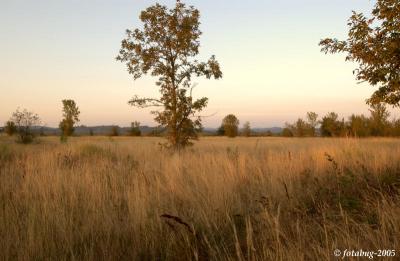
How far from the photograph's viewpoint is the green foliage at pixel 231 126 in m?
75.5

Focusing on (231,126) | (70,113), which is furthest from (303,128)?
(70,113)

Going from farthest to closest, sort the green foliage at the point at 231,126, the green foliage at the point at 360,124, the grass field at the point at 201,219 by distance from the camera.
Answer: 1. the green foliage at the point at 231,126
2. the green foliage at the point at 360,124
3. the grass field at the point at 201,219

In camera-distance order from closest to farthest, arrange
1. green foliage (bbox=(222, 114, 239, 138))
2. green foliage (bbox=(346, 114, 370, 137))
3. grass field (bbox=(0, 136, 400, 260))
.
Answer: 1. grass field (bbox=(0, 136, 400, 260))
2. green foliage (bbox=(346, 114, 370, 137))
3. green foliage (bbox=(222, 114, 239, 138))

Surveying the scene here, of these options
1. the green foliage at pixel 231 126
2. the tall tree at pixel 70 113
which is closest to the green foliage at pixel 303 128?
the green foliage at pixel 231 126

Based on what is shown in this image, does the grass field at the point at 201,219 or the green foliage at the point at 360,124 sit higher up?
the green foliage at the point at 360,124

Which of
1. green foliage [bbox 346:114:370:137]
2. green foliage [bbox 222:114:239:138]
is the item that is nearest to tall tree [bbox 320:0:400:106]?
green foliage [bbox 346:114:370:137]

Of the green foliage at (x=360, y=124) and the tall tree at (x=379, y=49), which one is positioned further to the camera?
the green foliage at (x=360, y=124)

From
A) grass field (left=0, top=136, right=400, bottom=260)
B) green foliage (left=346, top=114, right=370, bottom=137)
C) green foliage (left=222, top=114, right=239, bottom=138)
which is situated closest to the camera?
grass field (left=0, top=136, right=400, bottom=260)

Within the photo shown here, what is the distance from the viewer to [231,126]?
7675cm

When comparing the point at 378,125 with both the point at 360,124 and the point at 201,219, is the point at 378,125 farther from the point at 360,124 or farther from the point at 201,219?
the point at 201,219

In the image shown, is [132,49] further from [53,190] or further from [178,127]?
[53,190]

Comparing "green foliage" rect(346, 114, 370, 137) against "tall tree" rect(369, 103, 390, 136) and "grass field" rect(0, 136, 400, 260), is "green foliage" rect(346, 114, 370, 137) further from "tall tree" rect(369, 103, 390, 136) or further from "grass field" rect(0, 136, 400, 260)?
"grass field" rect(0, 136, 400, 260)

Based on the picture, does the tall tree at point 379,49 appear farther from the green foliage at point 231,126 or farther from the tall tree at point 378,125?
the green foliage at point 231,126

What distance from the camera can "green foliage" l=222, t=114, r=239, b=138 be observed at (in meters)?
75.5
